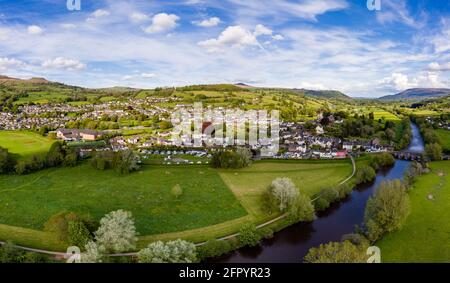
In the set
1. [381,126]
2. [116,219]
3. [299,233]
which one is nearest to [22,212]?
[116,219]

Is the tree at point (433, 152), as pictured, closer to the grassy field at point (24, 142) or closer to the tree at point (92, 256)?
the tree at point (92, 256)

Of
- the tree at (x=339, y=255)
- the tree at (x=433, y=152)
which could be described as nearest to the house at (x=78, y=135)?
the tree at (x=339, y=255)

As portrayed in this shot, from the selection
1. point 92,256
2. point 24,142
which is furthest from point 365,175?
point 24,142

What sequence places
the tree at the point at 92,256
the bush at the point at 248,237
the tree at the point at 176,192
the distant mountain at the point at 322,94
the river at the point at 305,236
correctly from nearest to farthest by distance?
the tree at the point at 92,256 < the river at the point at 305,236 < the bush at the point at 248,237 < the tree at the point at 176,192 < the distant mountain at the point at 322,94

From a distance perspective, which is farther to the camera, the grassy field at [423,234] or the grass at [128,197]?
the grass at [128,197]
